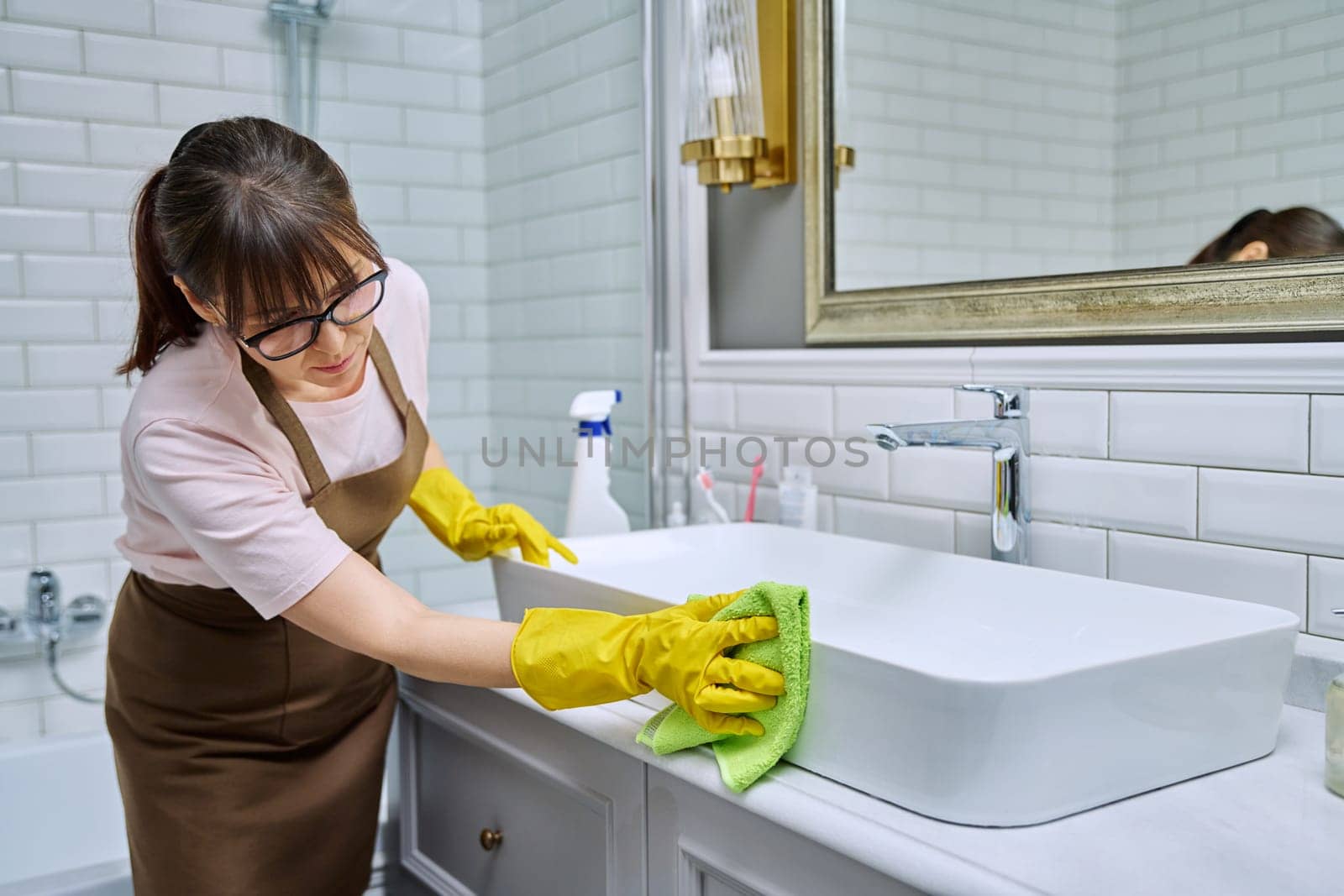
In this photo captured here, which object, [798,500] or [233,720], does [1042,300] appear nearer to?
[798,500]

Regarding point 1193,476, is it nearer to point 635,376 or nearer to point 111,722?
point 635,376

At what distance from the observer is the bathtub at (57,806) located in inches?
67.1

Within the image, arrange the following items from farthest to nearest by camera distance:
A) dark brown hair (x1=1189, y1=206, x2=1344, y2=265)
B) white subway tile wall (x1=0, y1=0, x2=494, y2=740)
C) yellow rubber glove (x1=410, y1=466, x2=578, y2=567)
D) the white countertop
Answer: white subway tile wall (x1=0, y1=0, x2=494, y2=740) < yellow rubber glove (x1=410, y1=466, x2=578, y2=567) < dark brown hair (x1=1189, y1=206, x2=1344, y2=265) < the white countertop

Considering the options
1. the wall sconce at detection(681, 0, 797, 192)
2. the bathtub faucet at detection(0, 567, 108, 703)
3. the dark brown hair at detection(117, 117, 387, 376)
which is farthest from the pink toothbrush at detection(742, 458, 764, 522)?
the bathtub faucet at detection(0, 567, 108, 703)

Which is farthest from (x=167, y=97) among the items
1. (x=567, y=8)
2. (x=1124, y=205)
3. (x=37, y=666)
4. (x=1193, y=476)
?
(x=1193, y=476)

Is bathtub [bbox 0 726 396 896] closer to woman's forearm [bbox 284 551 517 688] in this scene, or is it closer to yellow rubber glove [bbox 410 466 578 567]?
yellow rubber glove [bbox 410 466 578 567]

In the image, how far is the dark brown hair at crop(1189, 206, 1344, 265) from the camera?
41.5 inches

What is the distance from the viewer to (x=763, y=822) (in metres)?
0.88

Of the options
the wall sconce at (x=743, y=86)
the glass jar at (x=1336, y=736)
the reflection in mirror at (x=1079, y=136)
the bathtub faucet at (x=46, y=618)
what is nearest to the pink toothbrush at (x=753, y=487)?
the reflection in mirror at (x=1079, y=136)

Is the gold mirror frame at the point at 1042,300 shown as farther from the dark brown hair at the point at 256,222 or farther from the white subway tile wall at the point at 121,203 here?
the dark brown hair at the point at 256,222

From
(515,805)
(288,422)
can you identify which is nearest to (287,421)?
(288,422)

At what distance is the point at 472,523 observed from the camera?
138 cm

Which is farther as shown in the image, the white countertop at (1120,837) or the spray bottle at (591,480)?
the spray bottle at (591,480)

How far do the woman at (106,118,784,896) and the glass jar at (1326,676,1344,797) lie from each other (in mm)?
406
